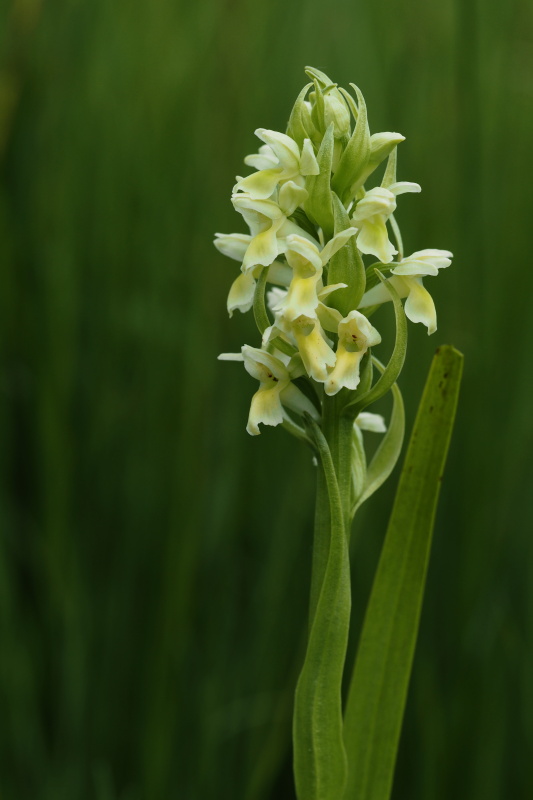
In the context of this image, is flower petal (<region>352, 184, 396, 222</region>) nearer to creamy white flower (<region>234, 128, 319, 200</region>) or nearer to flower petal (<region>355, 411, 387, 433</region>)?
creamy white flower (<region>234, 128, 319, 200</region>)

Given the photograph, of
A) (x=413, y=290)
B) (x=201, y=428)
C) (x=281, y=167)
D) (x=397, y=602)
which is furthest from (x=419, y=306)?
(x=201, y=428)

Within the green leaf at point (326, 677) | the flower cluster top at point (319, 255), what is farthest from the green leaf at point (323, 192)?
the green leaf at point (326, 677)

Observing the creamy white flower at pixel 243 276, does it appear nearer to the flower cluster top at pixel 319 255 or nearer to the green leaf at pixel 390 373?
the flower cluster top at pixel 319 255

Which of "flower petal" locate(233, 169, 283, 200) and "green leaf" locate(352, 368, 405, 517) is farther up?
"flower petal" locate(233, 169, 283, 200)

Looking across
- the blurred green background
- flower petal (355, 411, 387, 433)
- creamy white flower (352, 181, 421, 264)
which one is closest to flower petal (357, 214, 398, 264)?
creamy white flower (352, 181, 421, 264)

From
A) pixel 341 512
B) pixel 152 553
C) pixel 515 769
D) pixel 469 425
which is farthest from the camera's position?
pixel 152 553

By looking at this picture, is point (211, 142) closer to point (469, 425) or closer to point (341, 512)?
point (469, 425)

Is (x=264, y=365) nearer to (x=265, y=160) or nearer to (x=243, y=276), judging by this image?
(x=243, y=276)

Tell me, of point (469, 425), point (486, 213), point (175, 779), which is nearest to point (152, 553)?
point (175, 779)
